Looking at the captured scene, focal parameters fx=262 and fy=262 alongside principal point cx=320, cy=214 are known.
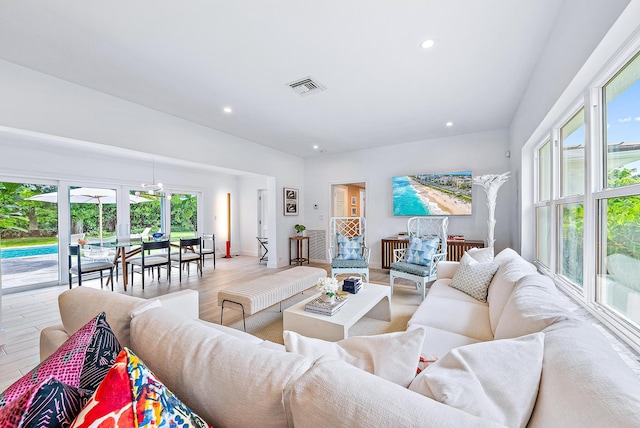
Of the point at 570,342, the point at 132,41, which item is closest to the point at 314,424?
the point at 570,342

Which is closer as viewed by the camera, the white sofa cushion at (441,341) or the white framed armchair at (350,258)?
the white sofa cushion at (441,341)

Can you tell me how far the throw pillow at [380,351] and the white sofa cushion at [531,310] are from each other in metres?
0.64

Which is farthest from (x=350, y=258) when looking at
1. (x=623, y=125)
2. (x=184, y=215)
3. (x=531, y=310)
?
(x=184, y=215)

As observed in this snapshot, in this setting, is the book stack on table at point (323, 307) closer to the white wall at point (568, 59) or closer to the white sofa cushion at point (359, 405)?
the white sofa cushion at point (359, 405)

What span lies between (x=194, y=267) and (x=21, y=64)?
441 cm

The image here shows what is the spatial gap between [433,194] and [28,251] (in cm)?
726

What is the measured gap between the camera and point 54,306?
3.49 meters

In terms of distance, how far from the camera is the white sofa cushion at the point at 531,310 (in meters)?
1.12

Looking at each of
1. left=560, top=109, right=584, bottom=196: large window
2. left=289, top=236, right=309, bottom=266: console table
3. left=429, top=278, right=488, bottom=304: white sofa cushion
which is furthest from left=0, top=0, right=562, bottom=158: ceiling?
left=289, top=236, right=309, bottom=266: console table

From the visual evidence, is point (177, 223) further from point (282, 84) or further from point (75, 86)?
point (282, 84)

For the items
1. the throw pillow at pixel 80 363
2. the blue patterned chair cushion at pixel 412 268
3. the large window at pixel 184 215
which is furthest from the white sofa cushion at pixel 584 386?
the large window at pixel 184 215

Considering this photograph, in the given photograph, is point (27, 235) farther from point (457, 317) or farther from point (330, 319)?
point (457, 317)

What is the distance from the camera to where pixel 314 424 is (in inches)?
23.4

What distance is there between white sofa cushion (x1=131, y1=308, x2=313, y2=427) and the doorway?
539 centimetres
